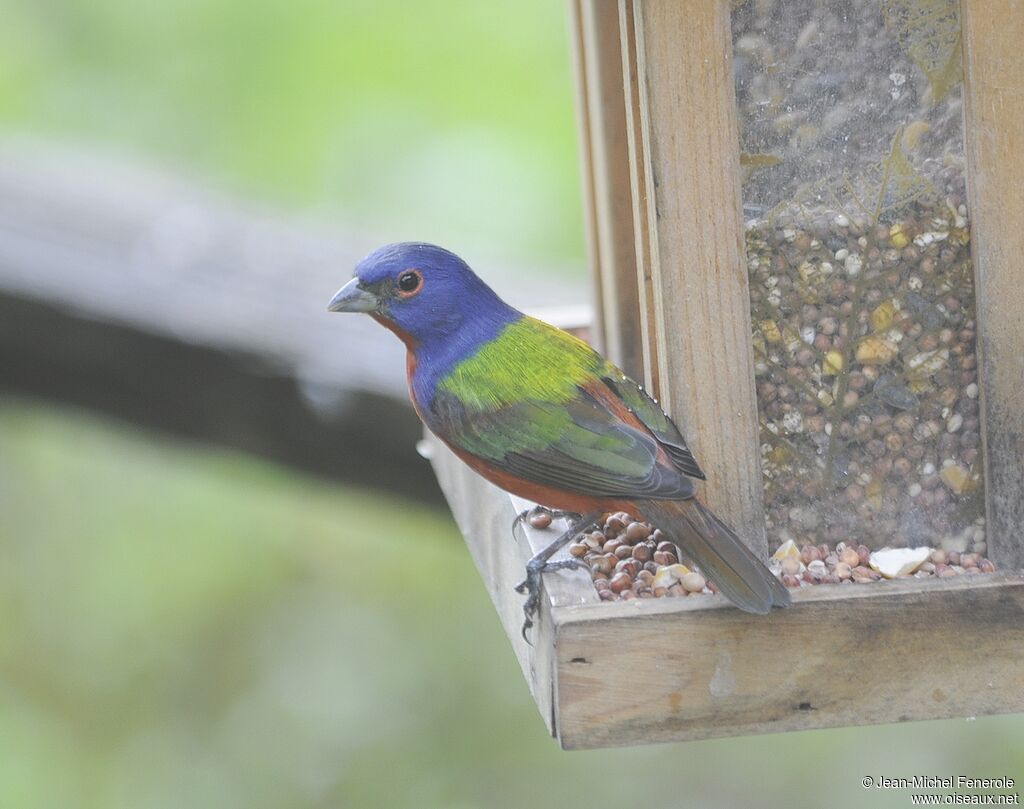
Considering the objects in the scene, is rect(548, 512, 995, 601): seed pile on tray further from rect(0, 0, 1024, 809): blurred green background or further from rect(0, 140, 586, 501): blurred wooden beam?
rect(0, 0, 1024, 809): blurred green background

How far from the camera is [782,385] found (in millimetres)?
3258

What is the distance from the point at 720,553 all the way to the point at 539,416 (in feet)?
1.96

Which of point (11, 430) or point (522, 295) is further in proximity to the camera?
point (11, 430)

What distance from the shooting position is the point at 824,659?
108 inches

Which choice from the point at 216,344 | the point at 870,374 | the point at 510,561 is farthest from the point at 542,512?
the point at 216,344

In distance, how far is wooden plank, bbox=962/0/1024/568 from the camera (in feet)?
10.2

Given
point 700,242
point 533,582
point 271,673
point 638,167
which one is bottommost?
point 271,673

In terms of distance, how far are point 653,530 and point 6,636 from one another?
5.30 metres

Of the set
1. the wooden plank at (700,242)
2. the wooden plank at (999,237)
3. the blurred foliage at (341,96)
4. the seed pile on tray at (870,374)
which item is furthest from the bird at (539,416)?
the blurred foliage at (341,96)

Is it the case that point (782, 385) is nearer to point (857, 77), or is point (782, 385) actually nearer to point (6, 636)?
point (857, 77)

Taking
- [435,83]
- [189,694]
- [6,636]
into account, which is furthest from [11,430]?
[435,83]

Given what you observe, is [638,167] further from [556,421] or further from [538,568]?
[538,568]

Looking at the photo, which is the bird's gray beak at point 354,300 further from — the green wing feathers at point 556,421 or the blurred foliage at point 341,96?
the blurred foliage at point 341,96

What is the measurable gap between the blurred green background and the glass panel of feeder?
2517 mm
